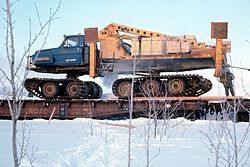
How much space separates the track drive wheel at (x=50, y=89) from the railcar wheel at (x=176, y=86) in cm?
502

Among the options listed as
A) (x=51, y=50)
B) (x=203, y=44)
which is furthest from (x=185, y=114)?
(x=51, y=50)

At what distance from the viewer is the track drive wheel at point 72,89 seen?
14.9m

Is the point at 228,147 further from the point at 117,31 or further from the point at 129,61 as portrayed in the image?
the point at 117,31

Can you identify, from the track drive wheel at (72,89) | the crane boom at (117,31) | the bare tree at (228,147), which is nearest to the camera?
the bare tree at (228,147)

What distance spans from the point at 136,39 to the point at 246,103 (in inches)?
196

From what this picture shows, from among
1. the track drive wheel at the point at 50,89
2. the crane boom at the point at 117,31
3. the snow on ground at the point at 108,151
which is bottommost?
the snow on ground at the point at 108,151

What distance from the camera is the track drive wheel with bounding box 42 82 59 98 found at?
50.3 ft

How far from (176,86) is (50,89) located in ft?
18.5

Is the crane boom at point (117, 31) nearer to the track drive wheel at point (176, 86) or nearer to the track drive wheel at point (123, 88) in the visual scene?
the track drive wheel at point (123, 88)

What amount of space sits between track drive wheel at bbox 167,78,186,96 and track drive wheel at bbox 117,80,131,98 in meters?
1.72

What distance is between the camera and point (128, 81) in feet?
47.5

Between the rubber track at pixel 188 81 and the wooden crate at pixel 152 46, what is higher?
the wooden crate at pixel 152 46

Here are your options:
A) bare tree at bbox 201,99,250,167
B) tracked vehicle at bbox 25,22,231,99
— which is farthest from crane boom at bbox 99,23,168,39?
bare tree at bbox 201,99,250,167

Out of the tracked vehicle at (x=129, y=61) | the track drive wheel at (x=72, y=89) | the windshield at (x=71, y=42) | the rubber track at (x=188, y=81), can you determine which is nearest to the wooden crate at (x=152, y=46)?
the tracked vehicle at (x=129, y=61)
